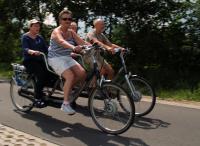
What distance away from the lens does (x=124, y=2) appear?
17.8 metres

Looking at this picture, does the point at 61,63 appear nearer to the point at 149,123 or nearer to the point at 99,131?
the point at 99,131

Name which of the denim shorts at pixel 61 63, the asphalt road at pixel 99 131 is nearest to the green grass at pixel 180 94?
A: the asphalt road at pixel 99 131

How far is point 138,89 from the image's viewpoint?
866 cm

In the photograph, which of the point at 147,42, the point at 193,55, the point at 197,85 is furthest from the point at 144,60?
the point at 197,85

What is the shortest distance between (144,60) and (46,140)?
10.7 meters

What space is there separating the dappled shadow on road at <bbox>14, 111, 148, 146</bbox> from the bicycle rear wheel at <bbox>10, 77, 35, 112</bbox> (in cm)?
30

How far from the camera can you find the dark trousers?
8.93 m

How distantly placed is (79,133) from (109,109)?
0.57 metres

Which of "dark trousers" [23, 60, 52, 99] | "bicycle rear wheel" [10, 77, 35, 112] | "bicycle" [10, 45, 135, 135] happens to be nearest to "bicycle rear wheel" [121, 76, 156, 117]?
"bicycle" [10, 45, 135, 135]

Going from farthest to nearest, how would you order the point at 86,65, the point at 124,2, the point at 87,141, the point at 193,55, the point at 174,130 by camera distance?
the point at 124,2, the point at 193,55, the point at 86,65, the point at 174,130, the point at 87,141

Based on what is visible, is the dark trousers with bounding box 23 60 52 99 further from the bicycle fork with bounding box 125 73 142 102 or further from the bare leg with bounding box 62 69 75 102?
the bicycle fork with bounding box 125 73 142 102

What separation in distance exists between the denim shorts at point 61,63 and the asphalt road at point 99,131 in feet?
2.94

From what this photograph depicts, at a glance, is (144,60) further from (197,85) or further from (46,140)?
(46,140)

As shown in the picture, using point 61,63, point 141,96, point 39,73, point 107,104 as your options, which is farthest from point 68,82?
point 141,96
